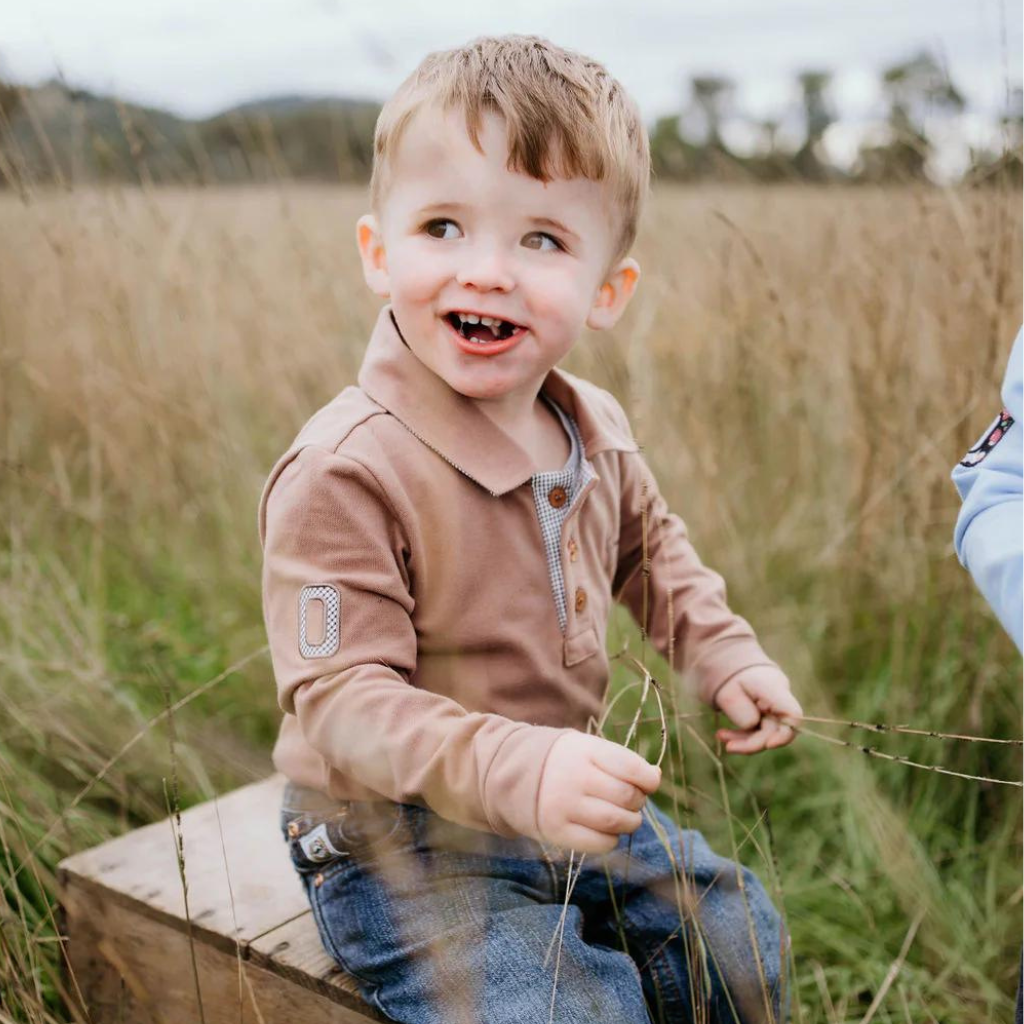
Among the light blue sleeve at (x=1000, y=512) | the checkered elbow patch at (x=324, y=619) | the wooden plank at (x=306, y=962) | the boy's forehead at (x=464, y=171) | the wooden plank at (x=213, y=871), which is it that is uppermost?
the boy's forehead at (x=464, y=171)

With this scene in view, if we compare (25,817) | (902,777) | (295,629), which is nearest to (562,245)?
(295,629)

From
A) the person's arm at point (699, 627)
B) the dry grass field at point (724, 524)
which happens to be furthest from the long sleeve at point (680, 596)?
the dry grass field at point (724, 524)

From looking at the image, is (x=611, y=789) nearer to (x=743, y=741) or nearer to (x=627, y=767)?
(x=627, y=767)

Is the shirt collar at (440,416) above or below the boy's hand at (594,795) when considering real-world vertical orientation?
above

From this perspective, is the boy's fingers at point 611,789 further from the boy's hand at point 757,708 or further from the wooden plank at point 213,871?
the wooden plank at point 213,871

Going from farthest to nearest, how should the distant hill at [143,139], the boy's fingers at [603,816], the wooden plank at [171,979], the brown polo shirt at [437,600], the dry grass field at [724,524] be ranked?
the distant hill at [143,139] < the dry grass field at [724,524] < the wooden plank at [171,979] < the brown polo shirt at [437,600] < the boy's fingers at [603,816]

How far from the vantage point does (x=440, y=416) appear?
1395 millimetres

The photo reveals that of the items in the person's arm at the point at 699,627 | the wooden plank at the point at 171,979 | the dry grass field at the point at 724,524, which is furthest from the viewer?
the dry grass field at the point at 724,524

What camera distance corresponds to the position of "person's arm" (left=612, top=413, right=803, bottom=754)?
4.98 feet

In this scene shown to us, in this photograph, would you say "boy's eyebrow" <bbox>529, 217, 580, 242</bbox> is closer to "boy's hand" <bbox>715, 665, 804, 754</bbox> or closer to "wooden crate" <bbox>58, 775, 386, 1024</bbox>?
"boy's hand" <bbox>715, 665, 804, 754</bbox>

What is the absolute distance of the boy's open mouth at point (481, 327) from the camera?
136 cm

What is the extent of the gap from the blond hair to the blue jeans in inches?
30.5

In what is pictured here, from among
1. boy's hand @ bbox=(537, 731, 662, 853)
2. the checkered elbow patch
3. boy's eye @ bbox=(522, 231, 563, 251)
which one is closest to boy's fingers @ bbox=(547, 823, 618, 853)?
boy's hand @ bbox=(537, 731, 662, 853)

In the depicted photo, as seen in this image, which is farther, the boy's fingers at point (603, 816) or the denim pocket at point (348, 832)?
the denim pocket at point (348, 832)
